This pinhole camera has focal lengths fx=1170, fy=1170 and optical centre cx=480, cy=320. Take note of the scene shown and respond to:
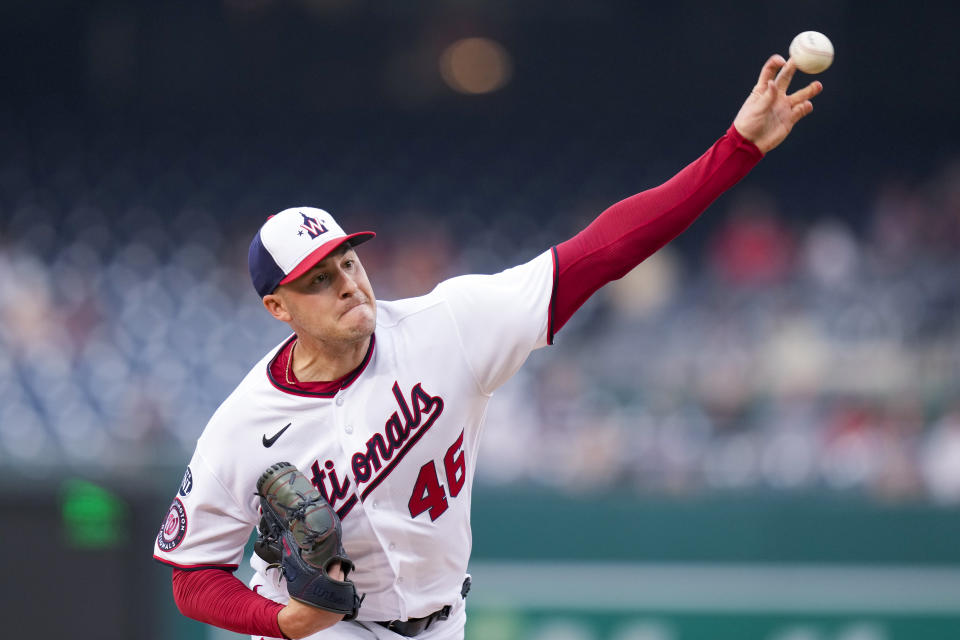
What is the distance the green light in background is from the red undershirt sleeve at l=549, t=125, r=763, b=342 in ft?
8.63

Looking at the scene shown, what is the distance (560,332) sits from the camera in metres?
8.54

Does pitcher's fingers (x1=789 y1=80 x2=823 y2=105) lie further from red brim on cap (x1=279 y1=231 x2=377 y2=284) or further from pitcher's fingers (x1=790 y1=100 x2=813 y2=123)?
red brim on cap (x1=279 y1=231 x2=377 y2=284)

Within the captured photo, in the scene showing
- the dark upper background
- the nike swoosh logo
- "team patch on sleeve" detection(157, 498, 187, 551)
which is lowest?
"team patch on sleeve" detection(157, 498, 187, 551)

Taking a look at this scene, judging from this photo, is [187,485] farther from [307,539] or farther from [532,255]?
[532,255]

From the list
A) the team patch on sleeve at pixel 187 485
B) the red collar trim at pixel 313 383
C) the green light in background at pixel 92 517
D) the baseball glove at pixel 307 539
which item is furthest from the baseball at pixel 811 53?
the green light in background at pixel 92 517

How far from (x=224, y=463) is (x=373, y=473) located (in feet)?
1.14

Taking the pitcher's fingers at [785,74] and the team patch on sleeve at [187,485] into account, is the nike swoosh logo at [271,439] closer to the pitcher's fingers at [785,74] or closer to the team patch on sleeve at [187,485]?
the team patch on sleeve at [187,485]

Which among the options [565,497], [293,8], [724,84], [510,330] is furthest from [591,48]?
[510,330]

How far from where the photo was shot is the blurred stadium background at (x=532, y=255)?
5246 mm

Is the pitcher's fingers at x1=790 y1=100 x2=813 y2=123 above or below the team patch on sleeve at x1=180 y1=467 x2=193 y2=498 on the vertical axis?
above

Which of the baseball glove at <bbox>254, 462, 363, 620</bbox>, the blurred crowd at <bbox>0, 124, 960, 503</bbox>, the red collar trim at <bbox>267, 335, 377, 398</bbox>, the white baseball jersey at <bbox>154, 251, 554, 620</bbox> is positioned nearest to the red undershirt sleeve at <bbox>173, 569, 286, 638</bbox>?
the white baseball jersey at <bbox>154, 251, 554, 620</bbox>

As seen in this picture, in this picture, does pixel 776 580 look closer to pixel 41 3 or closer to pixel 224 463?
pixel 224 463

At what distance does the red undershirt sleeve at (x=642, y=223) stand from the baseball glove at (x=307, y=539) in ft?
2.25

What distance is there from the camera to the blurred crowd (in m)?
6.62
